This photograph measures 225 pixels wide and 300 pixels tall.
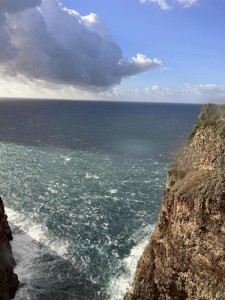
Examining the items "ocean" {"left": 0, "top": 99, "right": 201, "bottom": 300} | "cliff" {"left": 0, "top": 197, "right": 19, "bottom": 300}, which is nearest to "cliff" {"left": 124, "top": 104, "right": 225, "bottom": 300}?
"ocean" {"left": 0, "top": 99, "right": 201, "bottom": 300}

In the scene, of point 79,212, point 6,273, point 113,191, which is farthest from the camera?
point 113,191

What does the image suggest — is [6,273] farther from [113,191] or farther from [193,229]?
[113,191]

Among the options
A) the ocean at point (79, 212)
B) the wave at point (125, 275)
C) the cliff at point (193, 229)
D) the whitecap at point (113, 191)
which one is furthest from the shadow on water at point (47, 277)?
the whitecap at point (113, 191)

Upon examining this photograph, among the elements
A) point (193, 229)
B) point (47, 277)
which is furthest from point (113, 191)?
point (193, 229)

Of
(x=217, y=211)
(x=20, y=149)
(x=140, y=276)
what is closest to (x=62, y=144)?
(x=20, y=149)

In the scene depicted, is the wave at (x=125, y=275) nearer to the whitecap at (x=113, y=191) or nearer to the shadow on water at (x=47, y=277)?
the shadow on water at (x=47, y=277)

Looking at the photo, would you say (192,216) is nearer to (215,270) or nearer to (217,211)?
(217,211)
